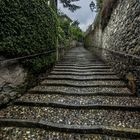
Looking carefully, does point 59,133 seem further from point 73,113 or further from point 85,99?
point 85,99

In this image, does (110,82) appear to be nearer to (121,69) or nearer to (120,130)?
(121,69)

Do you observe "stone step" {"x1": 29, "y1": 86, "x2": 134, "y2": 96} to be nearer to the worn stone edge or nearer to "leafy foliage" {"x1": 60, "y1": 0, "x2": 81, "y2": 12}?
the worn stone edge

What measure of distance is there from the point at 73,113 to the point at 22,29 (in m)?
1.86

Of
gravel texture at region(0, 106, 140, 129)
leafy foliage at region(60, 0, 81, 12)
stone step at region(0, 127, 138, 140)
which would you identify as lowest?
stone step at region(0, 127, 138, 140)

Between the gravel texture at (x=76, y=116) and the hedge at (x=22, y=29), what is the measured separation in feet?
3.23

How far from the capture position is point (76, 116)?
2900 millimetres

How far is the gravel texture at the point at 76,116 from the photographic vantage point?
8.73ft

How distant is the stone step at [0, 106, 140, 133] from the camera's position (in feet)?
8.55

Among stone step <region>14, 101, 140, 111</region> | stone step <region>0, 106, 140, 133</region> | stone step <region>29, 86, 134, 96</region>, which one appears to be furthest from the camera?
stone step <region>29, 86, 134, 96</region>

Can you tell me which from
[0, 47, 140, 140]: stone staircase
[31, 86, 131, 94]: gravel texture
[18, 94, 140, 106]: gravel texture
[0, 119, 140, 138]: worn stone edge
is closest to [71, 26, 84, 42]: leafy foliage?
[31, 86, 131, 94]: gravel texture

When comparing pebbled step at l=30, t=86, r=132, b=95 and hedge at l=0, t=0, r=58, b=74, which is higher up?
hedge at l=0, t=0, r=58, b=74

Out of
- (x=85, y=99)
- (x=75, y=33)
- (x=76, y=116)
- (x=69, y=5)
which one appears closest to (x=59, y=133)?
(x=76, y=116)

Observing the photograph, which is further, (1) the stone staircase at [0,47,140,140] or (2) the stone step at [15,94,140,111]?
(2) the stone step at [15,94,140,111]

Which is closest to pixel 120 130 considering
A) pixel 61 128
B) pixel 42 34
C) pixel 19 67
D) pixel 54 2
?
pixel 61 128
